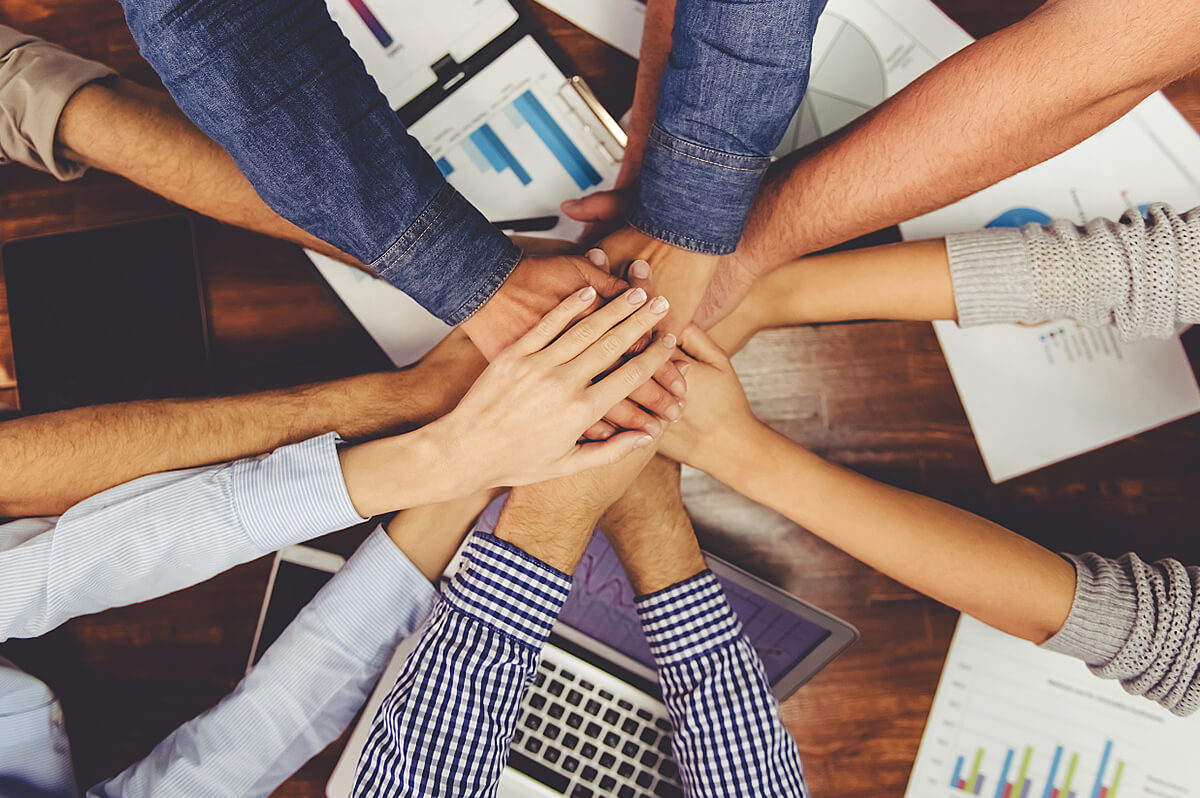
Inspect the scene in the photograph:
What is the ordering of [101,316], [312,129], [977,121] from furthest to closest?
[101,316], [977,121], [312,129]

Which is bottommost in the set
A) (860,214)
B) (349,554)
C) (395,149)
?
(349,554)

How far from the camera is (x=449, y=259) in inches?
28.0

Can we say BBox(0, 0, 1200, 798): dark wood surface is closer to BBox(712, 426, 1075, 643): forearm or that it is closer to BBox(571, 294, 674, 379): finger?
BBox(712, 426, 1075, 643): forearm

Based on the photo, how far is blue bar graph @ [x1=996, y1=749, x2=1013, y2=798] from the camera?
34.1 inches

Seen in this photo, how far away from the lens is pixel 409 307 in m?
0.88

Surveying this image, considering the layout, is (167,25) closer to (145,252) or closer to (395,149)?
(395,149)

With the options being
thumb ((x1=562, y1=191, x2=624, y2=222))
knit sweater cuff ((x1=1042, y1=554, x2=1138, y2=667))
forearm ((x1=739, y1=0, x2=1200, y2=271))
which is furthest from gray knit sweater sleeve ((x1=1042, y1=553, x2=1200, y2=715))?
thumb ((x1=562, y1=191, x2=624, y2=222))

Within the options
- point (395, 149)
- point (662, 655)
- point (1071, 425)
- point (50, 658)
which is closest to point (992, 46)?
point (1071, 425)

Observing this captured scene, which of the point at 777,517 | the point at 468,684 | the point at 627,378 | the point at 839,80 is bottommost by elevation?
the point at 468,684

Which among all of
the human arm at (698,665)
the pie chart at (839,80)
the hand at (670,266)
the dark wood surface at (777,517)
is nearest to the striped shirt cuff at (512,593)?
the human arm at (698,665)

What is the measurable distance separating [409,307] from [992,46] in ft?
2.44

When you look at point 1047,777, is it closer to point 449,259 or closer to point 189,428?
point 449,259

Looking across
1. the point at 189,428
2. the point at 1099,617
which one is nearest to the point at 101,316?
the point at 189,428

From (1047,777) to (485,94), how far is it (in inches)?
45.4
